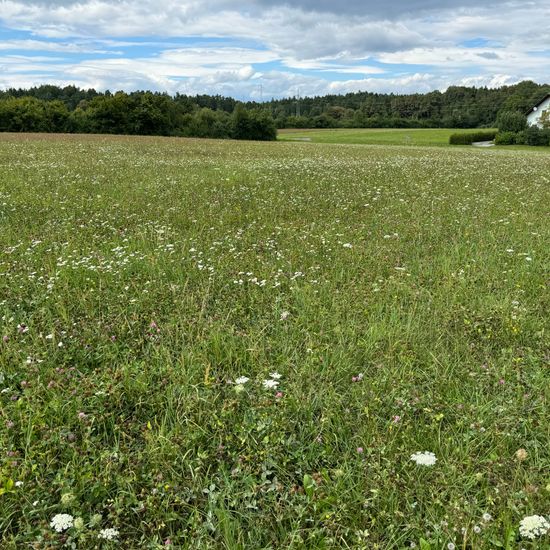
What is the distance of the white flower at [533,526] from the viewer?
2242mm

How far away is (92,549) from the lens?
7.48 ft

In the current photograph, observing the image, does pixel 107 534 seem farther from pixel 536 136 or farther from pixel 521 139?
pixel 521 139

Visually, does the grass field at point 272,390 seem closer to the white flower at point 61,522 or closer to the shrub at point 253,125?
the white flower at point 61,522

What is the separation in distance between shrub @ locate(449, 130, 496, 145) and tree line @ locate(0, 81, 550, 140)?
19.5 metres

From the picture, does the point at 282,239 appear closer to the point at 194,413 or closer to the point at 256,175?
the point at 194,413

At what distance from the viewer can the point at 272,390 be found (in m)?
3.52

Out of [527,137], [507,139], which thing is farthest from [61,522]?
[507,139]

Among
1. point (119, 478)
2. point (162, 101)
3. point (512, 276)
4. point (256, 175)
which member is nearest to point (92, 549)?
point (119, 478)

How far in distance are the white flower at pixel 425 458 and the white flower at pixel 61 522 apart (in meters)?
1.94

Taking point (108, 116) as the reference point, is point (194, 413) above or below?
below

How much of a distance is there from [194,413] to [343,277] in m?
3.31

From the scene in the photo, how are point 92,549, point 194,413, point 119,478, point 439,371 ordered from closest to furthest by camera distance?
point 92,549 → point 119,478 → point 194,413 → point 439,371

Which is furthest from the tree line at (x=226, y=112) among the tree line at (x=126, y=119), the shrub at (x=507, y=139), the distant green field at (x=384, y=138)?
the shrub at (x=507, y=139)

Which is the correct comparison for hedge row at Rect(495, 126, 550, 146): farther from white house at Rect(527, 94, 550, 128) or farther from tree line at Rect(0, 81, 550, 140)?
tree line at Rect(0, 81, 550, 140)
